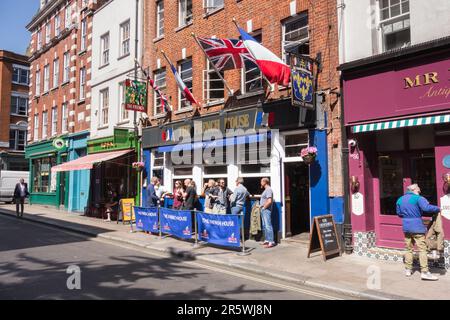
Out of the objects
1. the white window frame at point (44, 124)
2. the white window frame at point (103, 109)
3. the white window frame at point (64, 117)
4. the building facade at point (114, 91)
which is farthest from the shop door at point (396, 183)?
the white window frame at point (44, 124)

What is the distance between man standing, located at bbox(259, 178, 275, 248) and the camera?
11031mm

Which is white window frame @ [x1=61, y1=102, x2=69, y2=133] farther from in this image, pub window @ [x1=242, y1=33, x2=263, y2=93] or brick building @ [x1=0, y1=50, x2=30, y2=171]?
pub window @ [x1=242, y1=33, x2=263, y2=93]

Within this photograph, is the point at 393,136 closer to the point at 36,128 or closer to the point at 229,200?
the point at 229,200

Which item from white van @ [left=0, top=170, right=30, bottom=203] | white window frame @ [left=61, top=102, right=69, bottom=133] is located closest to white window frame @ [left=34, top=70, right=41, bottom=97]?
white window frame @ [left=61, top=102, right=69, bottom=133]

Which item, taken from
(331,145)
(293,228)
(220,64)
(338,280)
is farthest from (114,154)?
(338,280)

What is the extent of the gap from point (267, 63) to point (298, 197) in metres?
4.33

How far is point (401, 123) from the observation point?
8922mm

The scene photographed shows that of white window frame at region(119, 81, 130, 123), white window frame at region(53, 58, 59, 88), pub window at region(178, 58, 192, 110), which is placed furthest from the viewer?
white window frame at region(53, 58, 59, 88)

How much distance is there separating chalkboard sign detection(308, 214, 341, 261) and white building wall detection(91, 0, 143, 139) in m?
11.3

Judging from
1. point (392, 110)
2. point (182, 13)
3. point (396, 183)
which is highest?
point (182, 13)

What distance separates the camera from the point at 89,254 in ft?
33.3

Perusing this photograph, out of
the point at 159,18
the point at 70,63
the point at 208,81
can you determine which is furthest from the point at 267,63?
the point at 70,63

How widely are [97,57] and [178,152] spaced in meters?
9.54

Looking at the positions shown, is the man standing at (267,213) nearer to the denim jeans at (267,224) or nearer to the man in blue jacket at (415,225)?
the denim jeans at (267,224)
